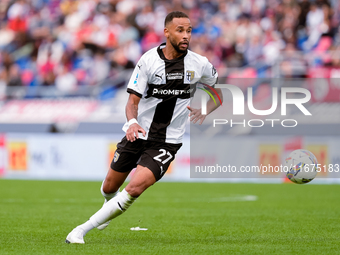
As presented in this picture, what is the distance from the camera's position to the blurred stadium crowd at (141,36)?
712 inches

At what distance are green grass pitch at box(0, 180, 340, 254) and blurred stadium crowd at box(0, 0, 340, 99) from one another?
4550 millimetres

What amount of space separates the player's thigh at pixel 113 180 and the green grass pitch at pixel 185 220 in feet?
1.94

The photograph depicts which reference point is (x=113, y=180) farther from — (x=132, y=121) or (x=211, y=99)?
(x=211, y=99)

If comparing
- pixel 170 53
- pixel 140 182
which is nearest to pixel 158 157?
pixel 140 182

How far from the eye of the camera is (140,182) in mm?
6367

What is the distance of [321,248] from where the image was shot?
6309 mm

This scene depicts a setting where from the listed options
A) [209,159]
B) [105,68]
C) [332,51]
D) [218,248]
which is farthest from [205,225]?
[105,68]

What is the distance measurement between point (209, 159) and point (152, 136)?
9859mm

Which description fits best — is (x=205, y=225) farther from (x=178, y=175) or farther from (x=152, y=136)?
(x=178, y=175)

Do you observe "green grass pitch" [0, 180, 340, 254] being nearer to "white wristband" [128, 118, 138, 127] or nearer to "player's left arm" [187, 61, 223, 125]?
"white wristband" [128, 118, 138, 127]

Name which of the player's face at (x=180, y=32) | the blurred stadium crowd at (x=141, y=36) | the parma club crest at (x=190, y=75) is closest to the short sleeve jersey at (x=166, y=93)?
the parma club crest at (x=190, y=75)

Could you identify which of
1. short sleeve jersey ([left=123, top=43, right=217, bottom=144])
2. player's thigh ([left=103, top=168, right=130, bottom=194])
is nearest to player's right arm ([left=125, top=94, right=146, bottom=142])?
short sleeve jersey ([left=123, top=43, right=217, bottom=144])

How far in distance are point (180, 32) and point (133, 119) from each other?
107 centimetres

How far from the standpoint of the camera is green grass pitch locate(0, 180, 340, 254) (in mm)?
6379
